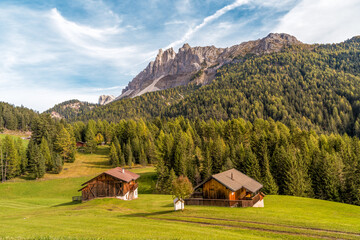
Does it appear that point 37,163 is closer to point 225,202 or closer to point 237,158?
point 237,158

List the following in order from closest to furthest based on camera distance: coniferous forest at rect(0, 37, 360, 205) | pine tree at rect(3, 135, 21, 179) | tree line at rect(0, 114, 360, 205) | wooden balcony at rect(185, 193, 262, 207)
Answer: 1. wooden balcony at rect(185, 193, 262, 207)
2. tree line at rect(0, 114, 360, 205)
3. coniferous forest at rect(0, 37, 360, 205)
4. pine tree at rect(3, 135, 21, 179)

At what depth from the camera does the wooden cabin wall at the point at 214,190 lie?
39.3 m

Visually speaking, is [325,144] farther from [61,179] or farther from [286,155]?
[61,179]

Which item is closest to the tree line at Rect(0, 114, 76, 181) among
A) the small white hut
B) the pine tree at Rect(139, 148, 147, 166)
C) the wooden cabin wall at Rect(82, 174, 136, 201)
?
the pine tree at Rect(139, 148, 147, 166)

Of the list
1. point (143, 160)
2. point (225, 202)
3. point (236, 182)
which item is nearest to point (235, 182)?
point (236, 182)

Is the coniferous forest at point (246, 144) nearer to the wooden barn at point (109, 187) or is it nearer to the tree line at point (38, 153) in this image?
the tree line at point (38, 153)

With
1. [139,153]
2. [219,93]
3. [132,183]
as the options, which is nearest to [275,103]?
[219,93]

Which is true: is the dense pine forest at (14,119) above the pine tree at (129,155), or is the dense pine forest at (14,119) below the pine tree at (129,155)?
above

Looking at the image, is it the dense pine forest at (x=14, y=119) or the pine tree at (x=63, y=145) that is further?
the dense pine forest at (x=14, y=119)

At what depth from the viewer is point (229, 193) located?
128 ft

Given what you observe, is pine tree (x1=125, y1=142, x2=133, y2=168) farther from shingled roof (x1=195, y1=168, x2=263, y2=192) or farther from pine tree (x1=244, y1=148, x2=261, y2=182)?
shingled roof (x1=195, y1=168, x2=263, y2=192)

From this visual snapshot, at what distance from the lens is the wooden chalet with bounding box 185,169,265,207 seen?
122 ft

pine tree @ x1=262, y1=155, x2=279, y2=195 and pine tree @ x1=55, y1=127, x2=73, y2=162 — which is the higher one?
pine tree @ x1=55, y1=127, x2=73, y2=162

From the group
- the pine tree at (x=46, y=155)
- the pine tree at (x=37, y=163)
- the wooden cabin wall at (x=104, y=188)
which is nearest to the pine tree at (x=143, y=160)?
the pine tree at (x=46, y=155)
